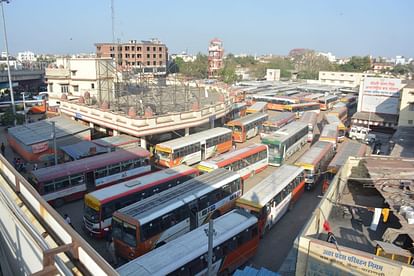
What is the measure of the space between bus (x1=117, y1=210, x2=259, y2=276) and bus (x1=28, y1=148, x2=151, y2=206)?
828cm

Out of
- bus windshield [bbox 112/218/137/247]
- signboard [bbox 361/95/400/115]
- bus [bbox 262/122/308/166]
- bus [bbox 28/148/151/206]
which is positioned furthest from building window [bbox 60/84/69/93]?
signboard [bbox 361/95/400/115]

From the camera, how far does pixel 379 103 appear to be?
112ft

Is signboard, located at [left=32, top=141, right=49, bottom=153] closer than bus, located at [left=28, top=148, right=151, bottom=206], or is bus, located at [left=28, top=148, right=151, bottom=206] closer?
bus, located at [left=28, top=148, right=151, bottom=206]

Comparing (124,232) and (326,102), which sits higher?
(326,102)

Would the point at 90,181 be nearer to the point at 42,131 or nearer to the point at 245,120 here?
the point at 42,131

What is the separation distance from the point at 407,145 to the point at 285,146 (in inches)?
287

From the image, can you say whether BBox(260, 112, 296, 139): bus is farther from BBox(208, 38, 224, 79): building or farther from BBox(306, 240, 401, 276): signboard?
BBox(208, 38, 224, 79): building

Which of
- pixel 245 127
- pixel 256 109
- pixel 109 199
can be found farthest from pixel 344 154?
pixel 256 109

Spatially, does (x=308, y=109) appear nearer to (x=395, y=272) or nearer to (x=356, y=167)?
(x=356, y=167)

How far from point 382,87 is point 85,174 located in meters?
29.8

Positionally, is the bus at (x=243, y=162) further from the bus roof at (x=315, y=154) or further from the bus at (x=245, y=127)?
the bus at (x=245, y=127)

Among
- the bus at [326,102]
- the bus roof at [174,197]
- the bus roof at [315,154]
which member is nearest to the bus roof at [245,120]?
the bus roof at [315,154]

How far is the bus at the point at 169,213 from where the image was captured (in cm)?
1103

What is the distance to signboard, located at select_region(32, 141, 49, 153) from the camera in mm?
21156
